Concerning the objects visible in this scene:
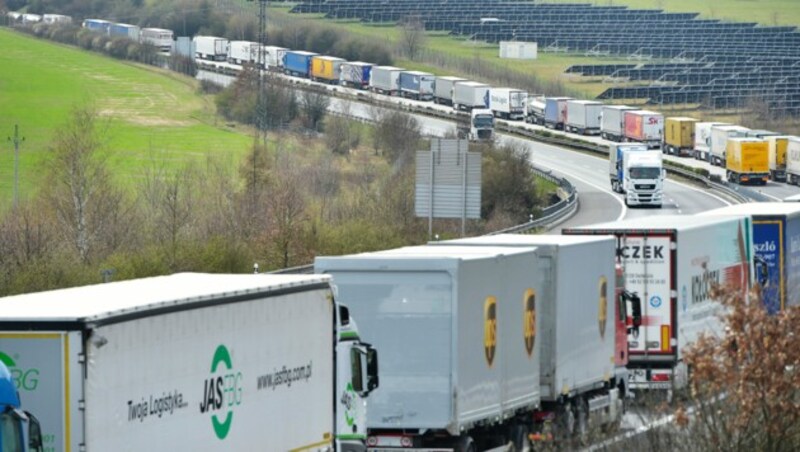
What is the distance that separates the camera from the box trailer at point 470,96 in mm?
133500

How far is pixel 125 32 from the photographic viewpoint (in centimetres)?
17300

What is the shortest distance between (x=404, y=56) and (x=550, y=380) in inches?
6249

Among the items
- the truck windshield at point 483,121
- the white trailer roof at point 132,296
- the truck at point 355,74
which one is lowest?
the truck windshield at point 483,121

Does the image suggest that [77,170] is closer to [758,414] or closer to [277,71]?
[758,414]

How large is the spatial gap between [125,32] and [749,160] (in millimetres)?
88606

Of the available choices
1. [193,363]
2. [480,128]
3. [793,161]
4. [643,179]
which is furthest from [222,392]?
[480,128]

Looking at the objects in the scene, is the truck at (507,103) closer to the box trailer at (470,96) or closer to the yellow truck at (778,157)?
the box trailer at (470,96)

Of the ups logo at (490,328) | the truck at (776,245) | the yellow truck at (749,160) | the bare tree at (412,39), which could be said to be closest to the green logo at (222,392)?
the ups logo at (490,328)

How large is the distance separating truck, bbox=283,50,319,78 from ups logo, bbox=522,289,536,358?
133534 mm

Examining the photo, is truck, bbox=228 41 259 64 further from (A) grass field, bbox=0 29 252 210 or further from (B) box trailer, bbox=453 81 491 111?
(B) box trailer, bbox=453 81 491 111

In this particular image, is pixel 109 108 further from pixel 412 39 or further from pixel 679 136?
pixel 412 39

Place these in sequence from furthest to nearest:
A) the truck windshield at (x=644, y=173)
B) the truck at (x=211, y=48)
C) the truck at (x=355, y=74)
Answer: the truck at (x=211, y=48)
the truck at (x=355, y=74)
the truck windshield at (x=644, y=173)

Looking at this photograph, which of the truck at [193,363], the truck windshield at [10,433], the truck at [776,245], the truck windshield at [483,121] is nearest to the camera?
the truck windshield at [10,433]

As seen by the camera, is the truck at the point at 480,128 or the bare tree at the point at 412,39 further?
the bare tree at the point at 412,39
